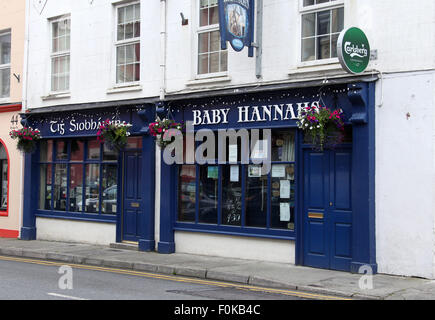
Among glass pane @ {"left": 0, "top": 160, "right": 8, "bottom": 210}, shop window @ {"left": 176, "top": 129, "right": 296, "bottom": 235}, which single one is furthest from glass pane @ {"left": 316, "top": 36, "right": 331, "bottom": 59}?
glass pane @ {"left": 0, "top": 160, "right": 8, "bottom": 210}

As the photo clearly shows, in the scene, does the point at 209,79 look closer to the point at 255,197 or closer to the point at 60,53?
the point at 255,197

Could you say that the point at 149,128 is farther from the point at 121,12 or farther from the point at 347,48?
the point at 347,48

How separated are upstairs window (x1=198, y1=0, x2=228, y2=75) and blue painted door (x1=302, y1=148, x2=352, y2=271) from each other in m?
3.21

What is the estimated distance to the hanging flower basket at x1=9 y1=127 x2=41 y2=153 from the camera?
16703 mm

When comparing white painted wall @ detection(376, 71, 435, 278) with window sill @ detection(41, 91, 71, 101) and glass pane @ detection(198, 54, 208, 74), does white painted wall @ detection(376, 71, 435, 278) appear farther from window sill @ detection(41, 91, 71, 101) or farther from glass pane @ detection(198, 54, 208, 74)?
window sill @ detection(41, 91, 71, 101)

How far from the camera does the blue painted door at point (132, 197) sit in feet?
49.4

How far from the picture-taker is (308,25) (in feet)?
40.7

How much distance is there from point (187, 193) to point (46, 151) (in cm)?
544

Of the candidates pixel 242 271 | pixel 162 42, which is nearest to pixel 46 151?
pixel 162 42

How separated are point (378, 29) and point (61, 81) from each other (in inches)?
375

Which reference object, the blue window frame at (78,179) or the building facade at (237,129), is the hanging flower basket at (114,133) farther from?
A: the blue window frame at (78,179)

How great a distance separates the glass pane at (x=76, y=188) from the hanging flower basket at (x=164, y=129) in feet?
11.9

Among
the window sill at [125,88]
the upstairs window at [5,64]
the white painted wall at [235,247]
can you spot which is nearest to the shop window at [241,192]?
the white painted wall at [235,247]

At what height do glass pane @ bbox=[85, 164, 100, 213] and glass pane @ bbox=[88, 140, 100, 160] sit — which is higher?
glass pane @ bbox=[88, 140, 100, 160]
